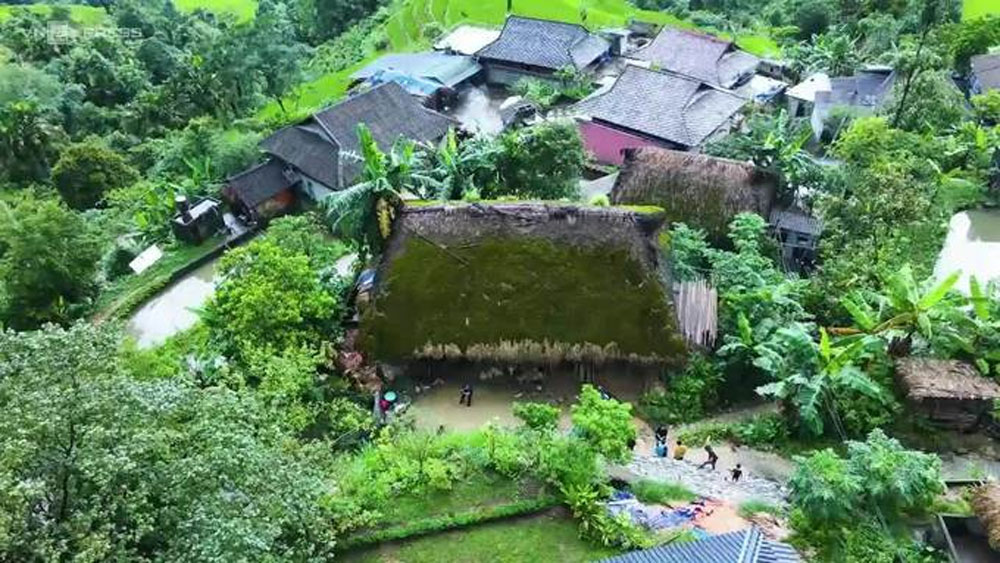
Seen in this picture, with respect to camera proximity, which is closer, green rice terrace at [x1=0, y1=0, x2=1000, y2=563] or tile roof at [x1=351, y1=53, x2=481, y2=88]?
green rice terrace at [x1=0, y1=0, x2=1000, y2=563]

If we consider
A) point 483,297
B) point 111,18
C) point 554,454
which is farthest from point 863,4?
point 111,18

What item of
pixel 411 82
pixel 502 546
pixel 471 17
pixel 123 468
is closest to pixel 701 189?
pixel 502 546

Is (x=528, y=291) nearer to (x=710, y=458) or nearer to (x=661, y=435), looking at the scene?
(x=661, y=435)

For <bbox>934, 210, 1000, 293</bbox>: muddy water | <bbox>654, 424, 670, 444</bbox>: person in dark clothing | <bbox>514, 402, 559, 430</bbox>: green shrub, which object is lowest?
<bbox>934, 210, 1000, 293</bbox>: muddy water

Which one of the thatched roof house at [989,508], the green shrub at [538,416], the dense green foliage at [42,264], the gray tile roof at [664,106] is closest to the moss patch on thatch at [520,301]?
the green shrub at [538,416]

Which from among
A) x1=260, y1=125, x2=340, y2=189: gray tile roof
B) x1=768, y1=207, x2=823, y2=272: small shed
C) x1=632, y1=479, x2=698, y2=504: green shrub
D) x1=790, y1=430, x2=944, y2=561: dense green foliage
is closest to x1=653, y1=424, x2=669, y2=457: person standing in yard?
x1=632, y1=479, x2=698, y2=504: green shrub

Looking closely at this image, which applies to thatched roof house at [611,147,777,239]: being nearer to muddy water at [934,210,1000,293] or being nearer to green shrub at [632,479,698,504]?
muddy water at [934,210,1000,293]
